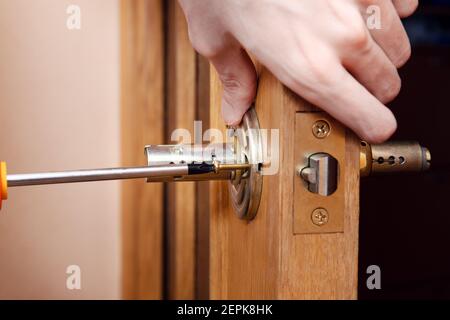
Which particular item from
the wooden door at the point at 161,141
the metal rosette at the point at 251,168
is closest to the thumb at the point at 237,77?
the metal rosette at the point at 251,168

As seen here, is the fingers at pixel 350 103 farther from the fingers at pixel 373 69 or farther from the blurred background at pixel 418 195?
the blurred background at pixel 418 195

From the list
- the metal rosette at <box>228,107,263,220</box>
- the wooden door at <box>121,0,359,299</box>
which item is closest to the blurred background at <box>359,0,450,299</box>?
the wooden door at <box>121,0,359,299</box>

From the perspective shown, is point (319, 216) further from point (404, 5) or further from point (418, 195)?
point (418, 195)

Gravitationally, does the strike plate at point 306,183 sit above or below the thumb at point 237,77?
below

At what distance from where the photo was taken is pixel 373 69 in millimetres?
333

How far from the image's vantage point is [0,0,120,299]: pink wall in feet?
2.28

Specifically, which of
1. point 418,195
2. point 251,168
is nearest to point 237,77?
point 251,168

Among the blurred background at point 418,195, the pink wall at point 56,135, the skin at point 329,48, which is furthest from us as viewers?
the blurred background at point 418,195

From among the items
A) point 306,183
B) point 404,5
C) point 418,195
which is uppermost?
point 404,5

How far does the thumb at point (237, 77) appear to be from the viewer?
1.24 feet

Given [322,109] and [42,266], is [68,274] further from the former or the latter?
[322,109]

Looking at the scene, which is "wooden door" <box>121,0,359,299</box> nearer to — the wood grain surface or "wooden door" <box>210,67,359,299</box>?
the wood grain surface

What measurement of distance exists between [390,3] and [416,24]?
32.3 inches

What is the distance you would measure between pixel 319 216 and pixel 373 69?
10 centimetres
